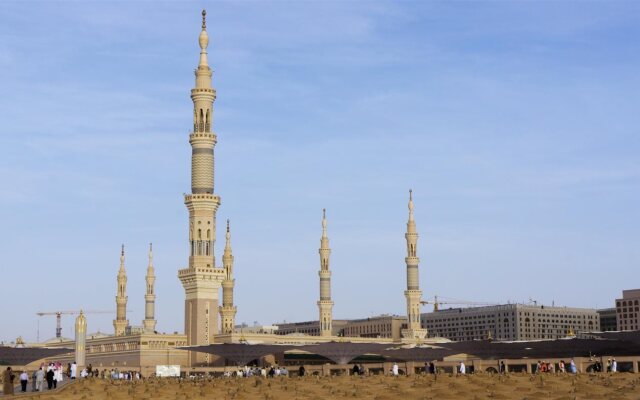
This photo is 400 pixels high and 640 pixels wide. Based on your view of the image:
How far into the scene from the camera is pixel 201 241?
105 m

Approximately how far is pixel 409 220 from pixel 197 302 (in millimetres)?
37035

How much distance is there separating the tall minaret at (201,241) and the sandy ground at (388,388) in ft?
177

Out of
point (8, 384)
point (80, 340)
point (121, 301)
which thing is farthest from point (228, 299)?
point (8, 384)

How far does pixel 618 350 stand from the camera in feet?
313

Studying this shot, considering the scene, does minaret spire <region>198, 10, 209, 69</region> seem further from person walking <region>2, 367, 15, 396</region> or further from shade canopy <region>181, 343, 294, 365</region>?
person walking <region>2, 367, 15, 396</region>

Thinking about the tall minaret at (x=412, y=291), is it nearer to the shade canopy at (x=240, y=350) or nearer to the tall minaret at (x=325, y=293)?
the tall minaret at (x=325, y=293)

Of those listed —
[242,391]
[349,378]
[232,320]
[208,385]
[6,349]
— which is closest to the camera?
[242,391]

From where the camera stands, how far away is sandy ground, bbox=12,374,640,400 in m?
43.1

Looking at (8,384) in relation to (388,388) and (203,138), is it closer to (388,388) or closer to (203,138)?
(388,388)

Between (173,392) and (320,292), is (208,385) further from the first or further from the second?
(320,292)

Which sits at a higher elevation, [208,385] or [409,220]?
[409,220]

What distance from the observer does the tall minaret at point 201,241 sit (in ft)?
345

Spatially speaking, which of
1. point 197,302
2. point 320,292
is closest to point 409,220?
point 320,292

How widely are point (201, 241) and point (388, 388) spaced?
2377 inches
